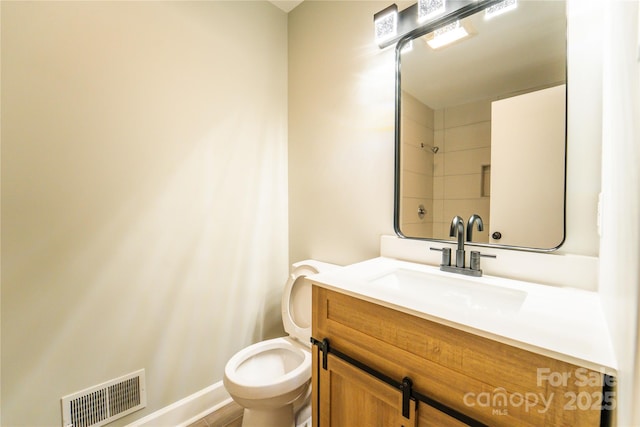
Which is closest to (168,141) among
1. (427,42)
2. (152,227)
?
(152,227)

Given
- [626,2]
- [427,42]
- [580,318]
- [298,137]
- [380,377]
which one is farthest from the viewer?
[298,137]

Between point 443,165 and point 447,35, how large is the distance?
0.59 metres

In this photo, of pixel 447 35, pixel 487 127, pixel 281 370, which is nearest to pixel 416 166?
pixel 487 127

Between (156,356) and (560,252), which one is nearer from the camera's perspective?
(560,252)

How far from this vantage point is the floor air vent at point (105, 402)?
1.12 metres

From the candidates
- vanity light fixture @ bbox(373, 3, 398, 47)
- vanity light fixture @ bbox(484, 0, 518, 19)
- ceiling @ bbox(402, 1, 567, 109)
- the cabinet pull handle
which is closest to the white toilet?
the cabinet pull handle

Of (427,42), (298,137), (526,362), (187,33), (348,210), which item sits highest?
(187,33)

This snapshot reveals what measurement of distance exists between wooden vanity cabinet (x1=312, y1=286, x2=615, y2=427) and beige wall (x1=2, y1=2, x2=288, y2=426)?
855mm

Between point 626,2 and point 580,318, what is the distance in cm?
68

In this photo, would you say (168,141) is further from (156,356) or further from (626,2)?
(626,2)

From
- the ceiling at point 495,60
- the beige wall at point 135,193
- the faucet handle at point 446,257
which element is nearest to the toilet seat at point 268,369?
the beige wall at point 135,193

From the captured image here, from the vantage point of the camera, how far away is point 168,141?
138 centimetres

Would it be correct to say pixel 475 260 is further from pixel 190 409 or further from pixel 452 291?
pixel 190 409

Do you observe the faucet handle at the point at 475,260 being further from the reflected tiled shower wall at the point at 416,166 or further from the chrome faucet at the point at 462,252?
the reflected tiled shower wall at the point at 416,166
